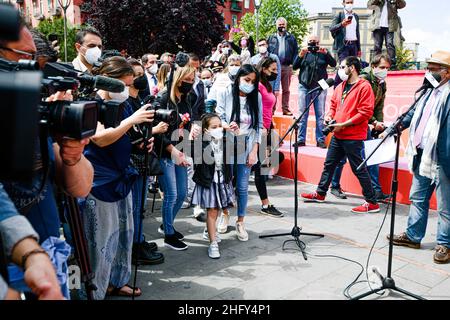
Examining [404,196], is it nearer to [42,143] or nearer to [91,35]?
[91,35]

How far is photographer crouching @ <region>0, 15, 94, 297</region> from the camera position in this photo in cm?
159

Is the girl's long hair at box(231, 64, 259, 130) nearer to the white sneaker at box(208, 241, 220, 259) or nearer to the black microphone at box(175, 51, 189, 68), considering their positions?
the black microphone at box(175, 51, 189, 68)

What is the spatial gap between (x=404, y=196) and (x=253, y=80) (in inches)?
119

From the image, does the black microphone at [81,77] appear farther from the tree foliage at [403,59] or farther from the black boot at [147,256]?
the tree foliage at [403,59]

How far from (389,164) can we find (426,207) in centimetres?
208

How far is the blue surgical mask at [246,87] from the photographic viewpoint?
453 cm

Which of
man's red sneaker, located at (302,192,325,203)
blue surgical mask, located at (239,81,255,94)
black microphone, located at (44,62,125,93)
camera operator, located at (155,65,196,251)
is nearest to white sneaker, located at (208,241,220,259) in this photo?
camera operator, located at (155,65,196,251)

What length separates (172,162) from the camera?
4137 mm

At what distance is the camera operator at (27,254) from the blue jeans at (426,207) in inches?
148

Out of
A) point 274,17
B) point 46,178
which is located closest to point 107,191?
point 46,178

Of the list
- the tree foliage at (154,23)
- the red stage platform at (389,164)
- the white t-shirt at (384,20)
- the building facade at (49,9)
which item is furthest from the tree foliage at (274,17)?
the red stage platform at (389,164)

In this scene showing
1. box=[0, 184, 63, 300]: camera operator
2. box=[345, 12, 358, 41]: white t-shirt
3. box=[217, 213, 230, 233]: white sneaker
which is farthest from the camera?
box=[345, 12, 358, 41]: white t-shirt

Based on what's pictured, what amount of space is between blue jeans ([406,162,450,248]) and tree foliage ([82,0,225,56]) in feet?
88.5
